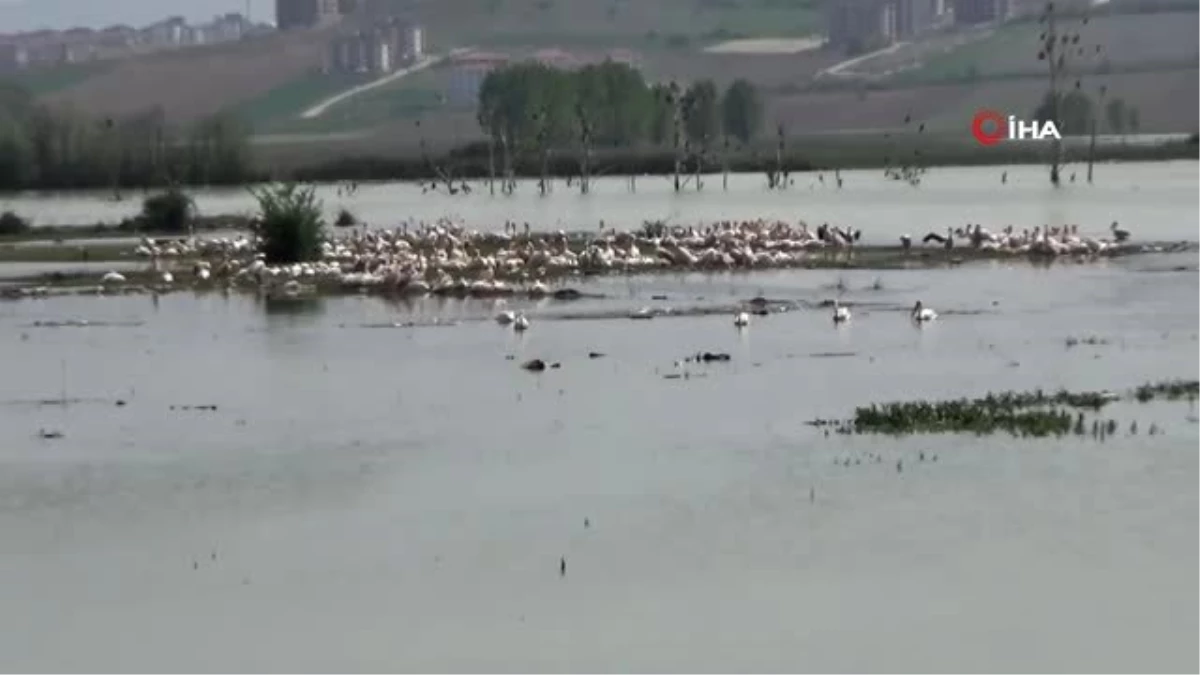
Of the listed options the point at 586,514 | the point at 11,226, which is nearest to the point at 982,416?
the point at 586,514

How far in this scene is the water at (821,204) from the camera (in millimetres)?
58938

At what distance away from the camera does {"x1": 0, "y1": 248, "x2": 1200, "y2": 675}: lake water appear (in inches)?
566

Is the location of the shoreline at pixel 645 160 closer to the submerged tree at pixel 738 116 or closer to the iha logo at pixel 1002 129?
the submerged tree at pixel 738 116

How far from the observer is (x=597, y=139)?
437 feet

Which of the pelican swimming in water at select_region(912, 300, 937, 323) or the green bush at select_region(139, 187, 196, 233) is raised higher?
the pelican swimming in water at select_region(912, 300, 937, 323)

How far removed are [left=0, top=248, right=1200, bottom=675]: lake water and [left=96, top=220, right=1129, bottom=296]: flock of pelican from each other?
8742 mm

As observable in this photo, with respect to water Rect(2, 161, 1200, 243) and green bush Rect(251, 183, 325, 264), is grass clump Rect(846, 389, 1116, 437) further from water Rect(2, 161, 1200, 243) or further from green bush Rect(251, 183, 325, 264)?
water Rect(2, 161, 1200, 243)

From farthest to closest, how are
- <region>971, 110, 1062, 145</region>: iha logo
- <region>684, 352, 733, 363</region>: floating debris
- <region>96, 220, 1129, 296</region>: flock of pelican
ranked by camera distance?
1. <region>971, 110, 1062, 145</region>: iha logo
2. <region>96, 220, 1129, 296</region>: flock of pelican
3. <region>684, 352, 733, 363</region>: floating debris

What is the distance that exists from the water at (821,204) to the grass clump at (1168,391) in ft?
82.8

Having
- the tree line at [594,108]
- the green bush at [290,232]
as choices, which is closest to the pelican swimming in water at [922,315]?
the green bush at [290,232]

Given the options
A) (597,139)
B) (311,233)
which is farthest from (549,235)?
(597,139)

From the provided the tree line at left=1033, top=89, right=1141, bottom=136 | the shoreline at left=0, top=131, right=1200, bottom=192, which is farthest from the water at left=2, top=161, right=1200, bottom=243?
the tree line at left=1033, top=89, right=1141, bottom=136

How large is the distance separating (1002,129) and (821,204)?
295 ft

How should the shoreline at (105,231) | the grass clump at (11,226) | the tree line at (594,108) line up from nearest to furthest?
the shoreline at (105,231) → the grass clump at (11,226) → the tree line at (594,108)
